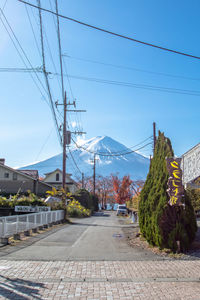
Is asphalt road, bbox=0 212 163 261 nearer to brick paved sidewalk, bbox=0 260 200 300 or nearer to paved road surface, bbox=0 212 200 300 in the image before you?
paved road surface, bbox=0 212 200 300

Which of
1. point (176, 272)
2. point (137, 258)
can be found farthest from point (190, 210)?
point (176, 272)

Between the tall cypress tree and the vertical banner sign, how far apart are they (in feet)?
1.18

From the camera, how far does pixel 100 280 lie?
6.47 metres

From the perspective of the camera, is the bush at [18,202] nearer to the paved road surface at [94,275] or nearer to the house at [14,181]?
the paved road surface at [94,275]

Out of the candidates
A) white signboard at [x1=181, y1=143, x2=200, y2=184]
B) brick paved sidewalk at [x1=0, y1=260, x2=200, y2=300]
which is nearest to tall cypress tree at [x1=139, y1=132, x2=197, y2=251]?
brick paved sidewalk at [x1=0, y1=260, x2=200, y2=300]

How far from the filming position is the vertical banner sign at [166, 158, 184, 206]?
30.3ft

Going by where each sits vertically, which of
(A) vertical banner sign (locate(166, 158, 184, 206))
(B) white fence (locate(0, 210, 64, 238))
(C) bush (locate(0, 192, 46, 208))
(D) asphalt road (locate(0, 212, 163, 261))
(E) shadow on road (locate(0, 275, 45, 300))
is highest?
(A) vertical banner sign (locate(166, 158, 184, 206))

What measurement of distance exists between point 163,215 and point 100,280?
146 inches

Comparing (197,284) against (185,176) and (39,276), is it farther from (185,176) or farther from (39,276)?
(185,176)

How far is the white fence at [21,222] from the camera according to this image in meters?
11.4

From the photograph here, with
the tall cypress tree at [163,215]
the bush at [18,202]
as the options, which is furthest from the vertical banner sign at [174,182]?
the bush at [18,202]

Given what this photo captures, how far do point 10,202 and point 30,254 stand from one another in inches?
546

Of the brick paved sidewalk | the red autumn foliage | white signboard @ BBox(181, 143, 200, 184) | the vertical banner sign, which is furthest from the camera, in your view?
the red autumn foliage

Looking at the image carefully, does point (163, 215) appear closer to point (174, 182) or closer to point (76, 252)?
point (174, 182)
